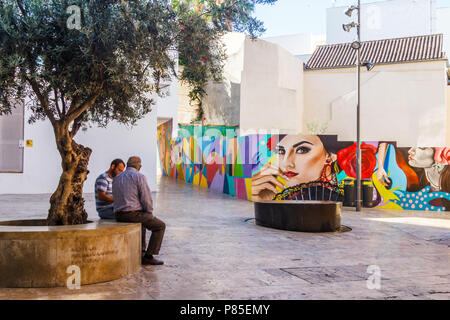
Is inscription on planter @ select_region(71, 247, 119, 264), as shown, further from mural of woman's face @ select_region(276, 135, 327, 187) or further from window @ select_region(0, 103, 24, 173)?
window @ select_region(0, 103, 24, 173)

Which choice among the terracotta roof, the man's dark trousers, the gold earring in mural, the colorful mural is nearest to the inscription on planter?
the man's dark trousers

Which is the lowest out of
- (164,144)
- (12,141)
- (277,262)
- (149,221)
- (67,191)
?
(277,262)

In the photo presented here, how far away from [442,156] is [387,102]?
44.4 feet

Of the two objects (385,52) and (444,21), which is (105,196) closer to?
(385,52)

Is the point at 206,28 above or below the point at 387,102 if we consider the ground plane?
below

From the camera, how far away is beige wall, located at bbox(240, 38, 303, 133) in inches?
1030

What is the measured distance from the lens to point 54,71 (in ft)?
19.5

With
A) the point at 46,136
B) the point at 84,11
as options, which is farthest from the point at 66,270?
the point at 46,136

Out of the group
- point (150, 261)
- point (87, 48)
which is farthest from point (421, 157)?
point (87, 48)

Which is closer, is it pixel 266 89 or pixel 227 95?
pixel 266 89

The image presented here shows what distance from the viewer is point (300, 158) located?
632 inches

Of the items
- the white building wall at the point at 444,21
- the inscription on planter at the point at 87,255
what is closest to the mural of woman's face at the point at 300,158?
the inscription on planter at the point at 87,255

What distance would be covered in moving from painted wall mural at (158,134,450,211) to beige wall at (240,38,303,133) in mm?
9350

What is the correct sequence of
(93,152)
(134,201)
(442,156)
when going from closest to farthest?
(134,201), (442,156), (93,152)
